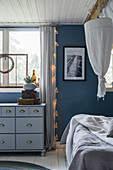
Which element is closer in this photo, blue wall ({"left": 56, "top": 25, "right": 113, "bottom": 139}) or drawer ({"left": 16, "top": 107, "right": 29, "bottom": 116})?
drawer ({"left": 16, "top": 107, "right": 29, "bottom": 116})

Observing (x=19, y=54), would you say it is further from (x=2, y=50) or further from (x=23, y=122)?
(x=23, y=122)

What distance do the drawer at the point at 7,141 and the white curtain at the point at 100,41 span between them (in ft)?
7.17

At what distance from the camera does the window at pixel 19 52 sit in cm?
527

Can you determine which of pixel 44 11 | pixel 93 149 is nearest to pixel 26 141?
pixel 44 11

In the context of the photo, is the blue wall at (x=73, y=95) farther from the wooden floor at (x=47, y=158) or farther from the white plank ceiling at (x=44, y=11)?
the wooden floor at (x=47, y=158)

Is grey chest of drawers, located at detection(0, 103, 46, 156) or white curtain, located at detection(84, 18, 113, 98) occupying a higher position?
white curtain, located at detection(84, 18, 113, 98)

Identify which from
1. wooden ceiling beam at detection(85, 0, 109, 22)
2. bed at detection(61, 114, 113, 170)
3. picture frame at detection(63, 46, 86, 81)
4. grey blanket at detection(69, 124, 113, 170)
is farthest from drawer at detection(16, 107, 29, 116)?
grey blanket at detection(69, 124, 113, 170)

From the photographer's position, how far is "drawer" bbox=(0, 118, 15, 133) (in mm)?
4598

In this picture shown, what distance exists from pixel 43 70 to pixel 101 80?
1867 millimetres

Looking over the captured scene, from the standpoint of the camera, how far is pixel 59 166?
4.03 metres

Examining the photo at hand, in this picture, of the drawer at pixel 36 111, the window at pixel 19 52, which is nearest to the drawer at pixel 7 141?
the drawer at pixel 36 111

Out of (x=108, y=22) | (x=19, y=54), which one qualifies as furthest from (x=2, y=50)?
(x=108, y=22)

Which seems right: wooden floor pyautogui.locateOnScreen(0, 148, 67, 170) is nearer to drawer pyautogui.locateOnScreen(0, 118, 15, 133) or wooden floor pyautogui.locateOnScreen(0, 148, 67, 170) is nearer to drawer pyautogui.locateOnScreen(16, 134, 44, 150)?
drawer pyautogui.locateOnScreen(16, 134, 44, 150)

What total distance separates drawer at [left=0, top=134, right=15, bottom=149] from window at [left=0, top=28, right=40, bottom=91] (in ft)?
3.74
